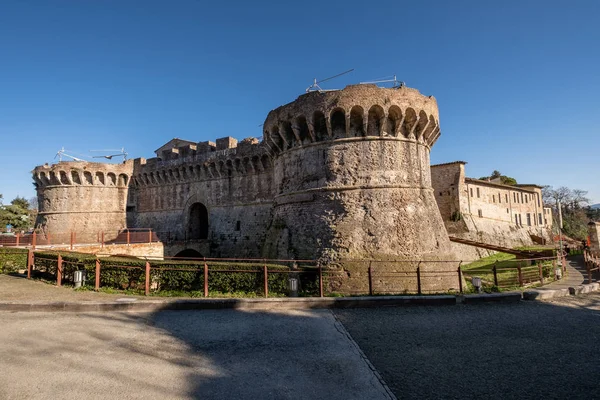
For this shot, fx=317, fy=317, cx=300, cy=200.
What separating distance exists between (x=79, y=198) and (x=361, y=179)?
2382cm

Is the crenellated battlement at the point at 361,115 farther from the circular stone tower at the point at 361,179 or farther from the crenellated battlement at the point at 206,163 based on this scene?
the crenellated battlement at the point at 206,163

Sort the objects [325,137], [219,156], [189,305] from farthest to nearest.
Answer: [219,156]
[325,137]
[189,305]

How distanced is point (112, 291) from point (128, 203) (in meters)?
20.0

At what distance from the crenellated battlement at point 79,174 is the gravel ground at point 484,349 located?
25441 mm

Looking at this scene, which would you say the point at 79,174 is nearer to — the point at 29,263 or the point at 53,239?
the point at 53,239

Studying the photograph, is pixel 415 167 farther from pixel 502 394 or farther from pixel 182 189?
pixel 182 189

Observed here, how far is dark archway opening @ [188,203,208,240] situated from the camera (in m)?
23.9

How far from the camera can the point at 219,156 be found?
2183 cm

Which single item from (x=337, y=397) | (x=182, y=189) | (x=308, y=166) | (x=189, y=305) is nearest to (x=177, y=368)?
(x=337, y=397)

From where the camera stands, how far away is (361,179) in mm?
13047

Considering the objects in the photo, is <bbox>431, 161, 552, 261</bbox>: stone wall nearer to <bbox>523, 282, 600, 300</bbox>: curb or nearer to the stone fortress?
the stone fortress

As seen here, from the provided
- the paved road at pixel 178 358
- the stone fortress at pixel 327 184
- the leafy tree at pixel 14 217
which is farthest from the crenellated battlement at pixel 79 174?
the paved road at pixel 178 358

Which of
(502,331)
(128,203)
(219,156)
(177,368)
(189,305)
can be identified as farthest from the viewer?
(128,203)

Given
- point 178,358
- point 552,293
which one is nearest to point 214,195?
point 178,358
